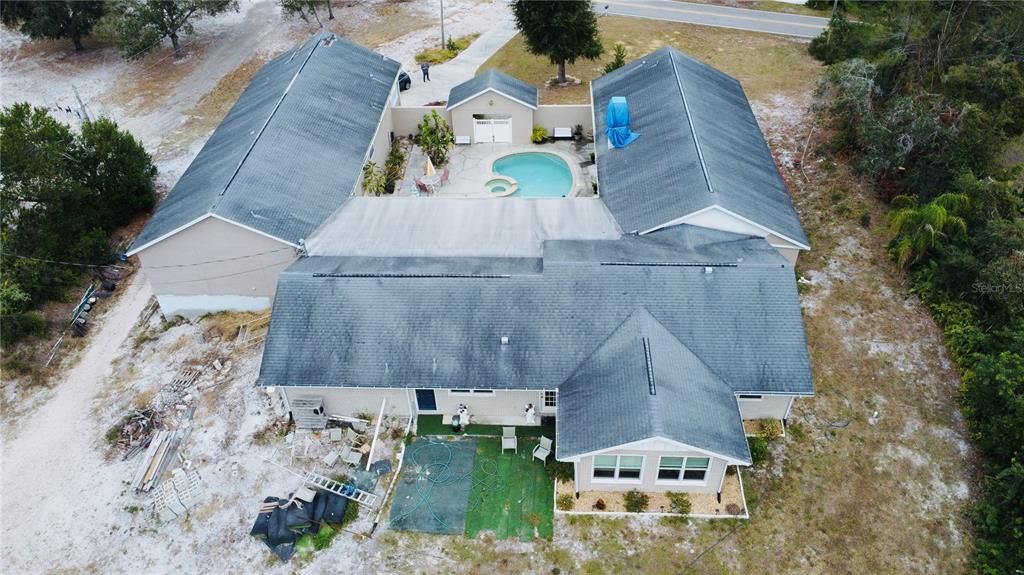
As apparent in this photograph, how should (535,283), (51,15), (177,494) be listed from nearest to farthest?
1. (177,494)
2. (535,283)
3. (51,15)

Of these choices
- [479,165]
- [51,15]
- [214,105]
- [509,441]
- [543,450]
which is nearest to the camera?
[543,450]

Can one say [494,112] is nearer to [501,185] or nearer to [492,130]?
[492,130]

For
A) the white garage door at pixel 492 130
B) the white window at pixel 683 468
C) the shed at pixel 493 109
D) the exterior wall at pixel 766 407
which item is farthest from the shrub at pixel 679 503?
the white garage door at pixel 492 130

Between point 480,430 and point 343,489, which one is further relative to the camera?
point 480,430

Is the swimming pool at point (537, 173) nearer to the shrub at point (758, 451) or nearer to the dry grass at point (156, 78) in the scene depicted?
the shrub at point (758, 451)

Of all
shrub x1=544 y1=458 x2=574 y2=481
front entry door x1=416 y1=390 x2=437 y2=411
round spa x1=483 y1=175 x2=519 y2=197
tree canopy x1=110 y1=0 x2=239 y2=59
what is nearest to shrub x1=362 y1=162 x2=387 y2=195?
round spa x1=483 y1=175 x2=519 y2=197

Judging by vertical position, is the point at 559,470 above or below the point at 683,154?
below

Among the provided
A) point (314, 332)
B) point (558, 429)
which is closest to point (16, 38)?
point (314, 332)

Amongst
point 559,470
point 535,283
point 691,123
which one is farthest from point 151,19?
point 559,470

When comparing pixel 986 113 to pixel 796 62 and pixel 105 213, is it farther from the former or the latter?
pixel 105 213
